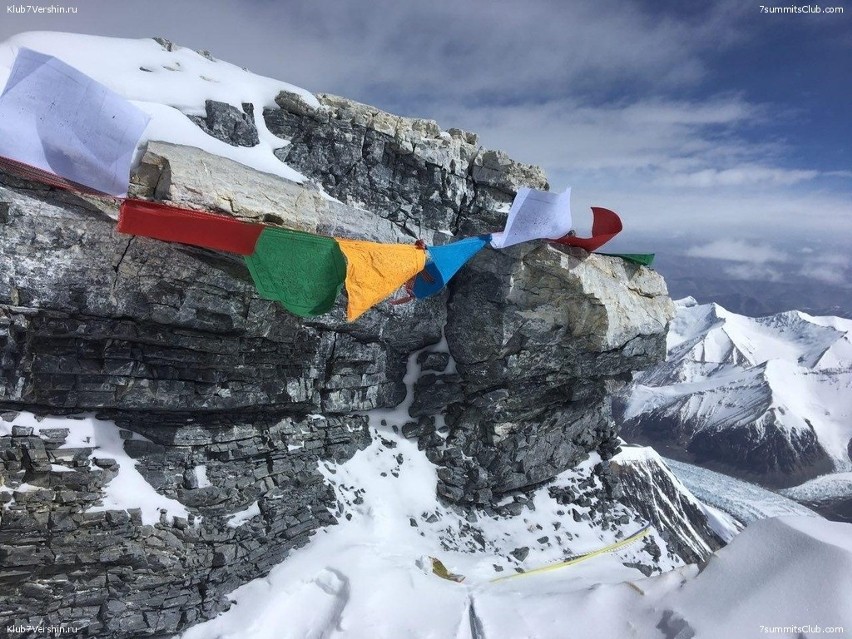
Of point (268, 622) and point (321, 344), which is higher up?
point (321, 344)

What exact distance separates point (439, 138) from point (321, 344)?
8.88 meters

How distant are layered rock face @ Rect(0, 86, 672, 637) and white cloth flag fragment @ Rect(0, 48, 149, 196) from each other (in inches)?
29.3

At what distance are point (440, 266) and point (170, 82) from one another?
398 inches

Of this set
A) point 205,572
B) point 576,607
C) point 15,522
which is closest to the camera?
point 576,607

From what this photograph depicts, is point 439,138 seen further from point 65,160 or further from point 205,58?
point 65,160

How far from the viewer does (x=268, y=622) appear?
11.4 m

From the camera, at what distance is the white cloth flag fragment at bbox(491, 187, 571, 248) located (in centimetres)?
1512

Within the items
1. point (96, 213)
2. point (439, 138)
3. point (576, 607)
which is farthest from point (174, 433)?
point (439, 138)

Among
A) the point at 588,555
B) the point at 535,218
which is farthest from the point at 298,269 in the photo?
the point at 588,555

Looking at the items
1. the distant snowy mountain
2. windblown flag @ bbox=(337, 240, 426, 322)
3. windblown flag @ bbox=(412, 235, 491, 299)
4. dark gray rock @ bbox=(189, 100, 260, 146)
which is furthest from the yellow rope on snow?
the distant snowy mountain

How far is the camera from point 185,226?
1026 centimetres

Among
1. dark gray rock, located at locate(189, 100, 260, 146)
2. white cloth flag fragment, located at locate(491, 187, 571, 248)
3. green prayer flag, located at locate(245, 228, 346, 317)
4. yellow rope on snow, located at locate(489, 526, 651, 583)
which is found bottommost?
yellow rope on snow, located at locate(489, 526, 651, 583)

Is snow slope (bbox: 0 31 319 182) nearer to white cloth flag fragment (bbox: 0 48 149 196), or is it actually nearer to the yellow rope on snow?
white cloth flag fragment (bbox: 0 48 149 196)

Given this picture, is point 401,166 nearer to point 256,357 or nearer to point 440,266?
point 440,266
